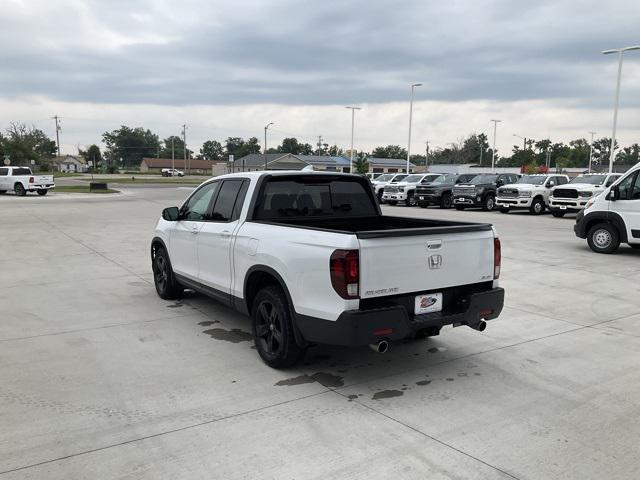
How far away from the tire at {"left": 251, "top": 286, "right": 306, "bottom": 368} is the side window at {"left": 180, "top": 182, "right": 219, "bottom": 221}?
170cm

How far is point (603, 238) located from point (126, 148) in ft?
582

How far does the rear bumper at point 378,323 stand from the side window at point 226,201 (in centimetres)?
180

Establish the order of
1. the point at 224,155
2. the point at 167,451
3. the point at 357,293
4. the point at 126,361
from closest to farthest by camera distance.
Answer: the point at 167,451, the point at 357,293, the point at 126,361, the point at 224,155

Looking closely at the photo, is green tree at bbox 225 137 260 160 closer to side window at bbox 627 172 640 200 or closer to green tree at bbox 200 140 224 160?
green tree at bbox 200 140 224 160

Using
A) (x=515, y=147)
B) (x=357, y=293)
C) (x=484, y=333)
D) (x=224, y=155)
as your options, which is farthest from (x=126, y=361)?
(x=224, y=155)

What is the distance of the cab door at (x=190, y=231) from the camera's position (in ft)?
20.3

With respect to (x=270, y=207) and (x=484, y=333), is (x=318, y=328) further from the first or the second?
(x=484, y=333)

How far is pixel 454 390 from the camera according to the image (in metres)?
4.36

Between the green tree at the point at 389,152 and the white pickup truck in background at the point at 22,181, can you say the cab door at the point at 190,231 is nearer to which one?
the white pickup truck in background at the point at 22,181

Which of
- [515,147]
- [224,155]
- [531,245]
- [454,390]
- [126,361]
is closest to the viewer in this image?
[454,390]

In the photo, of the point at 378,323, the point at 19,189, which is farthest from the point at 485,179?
the point at 19,189

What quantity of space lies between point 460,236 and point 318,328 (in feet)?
4.88

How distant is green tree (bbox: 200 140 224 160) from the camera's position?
179 meters

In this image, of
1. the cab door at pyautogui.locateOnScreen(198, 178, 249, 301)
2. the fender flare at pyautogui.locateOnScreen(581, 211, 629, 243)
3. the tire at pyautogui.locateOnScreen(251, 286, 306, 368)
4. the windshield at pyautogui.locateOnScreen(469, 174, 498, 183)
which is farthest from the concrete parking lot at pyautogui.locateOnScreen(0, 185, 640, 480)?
the windshield at pyautogui.locateOnScreen(469, 174, 498, 183)
